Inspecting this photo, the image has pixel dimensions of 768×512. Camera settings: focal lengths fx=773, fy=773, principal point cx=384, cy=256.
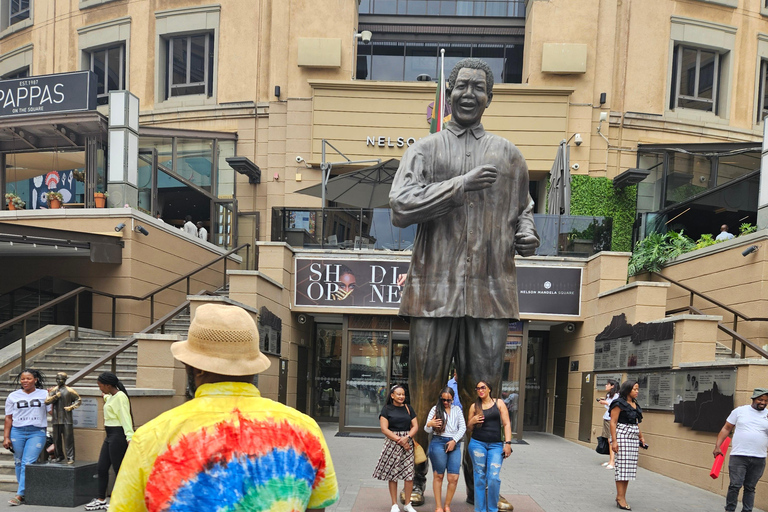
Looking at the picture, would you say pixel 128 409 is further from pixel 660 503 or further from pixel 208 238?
pixel 208 238

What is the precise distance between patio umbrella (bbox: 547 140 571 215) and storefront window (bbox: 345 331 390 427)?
4.95 meters

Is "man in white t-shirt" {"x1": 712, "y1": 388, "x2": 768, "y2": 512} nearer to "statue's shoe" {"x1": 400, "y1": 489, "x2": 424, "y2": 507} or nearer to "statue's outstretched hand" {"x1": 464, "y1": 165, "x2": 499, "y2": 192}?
"statue's shoe" {"x1": 400, "y1": 489, "x2": 424, "y2": 507}

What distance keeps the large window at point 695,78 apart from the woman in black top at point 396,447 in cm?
1888

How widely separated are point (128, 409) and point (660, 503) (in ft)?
22.0

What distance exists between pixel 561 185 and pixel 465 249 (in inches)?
502

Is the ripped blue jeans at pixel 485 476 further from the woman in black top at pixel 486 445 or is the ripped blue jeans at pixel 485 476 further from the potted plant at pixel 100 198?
the potted plant at pixel 100 198

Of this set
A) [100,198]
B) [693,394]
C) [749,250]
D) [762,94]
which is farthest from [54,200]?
[762,94]

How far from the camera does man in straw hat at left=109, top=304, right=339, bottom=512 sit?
2260 mm

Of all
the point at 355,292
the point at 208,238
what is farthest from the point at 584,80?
the point at 208,238

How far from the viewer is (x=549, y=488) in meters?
10.3

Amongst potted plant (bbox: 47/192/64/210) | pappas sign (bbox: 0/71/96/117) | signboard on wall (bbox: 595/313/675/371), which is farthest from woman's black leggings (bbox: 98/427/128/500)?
pappas sign (bbox: 0/71/96/117)

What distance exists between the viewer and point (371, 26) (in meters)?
24.6

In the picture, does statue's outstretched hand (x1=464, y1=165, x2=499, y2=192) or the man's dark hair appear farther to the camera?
the man's dark hair

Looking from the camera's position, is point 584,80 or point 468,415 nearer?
point 468,415
